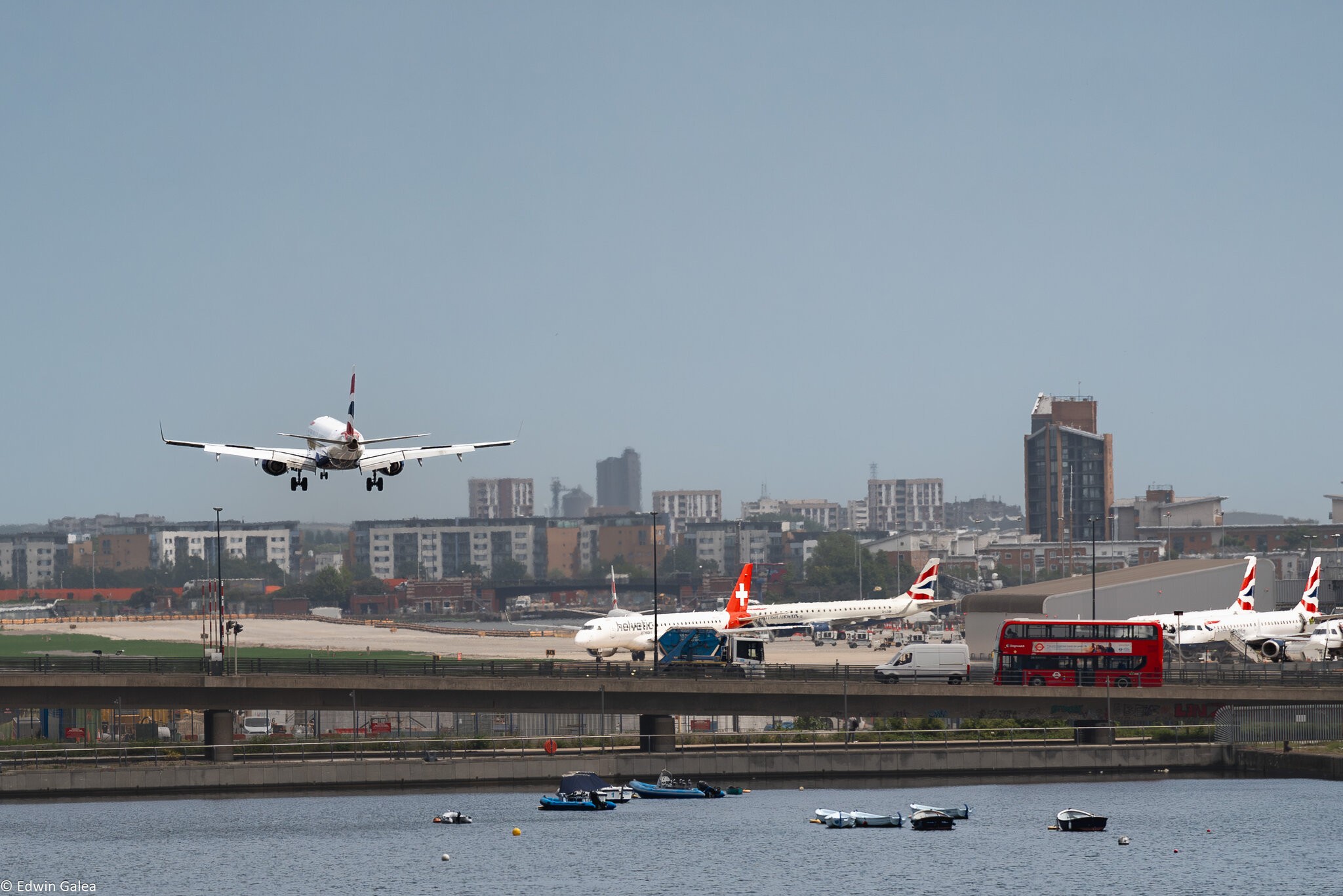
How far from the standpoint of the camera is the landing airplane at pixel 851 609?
186m

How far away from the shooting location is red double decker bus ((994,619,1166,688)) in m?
106

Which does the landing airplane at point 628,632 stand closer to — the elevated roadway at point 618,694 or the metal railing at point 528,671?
the metal railing at point 528,671

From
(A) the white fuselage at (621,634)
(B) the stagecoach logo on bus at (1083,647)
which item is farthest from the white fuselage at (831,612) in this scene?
(B) the stagecoach logo on bus at (1083,647)

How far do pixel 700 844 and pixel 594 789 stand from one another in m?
13.6

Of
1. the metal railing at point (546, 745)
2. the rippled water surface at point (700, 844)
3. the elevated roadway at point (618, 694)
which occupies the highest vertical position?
the elevated roadway at point (618, 694)

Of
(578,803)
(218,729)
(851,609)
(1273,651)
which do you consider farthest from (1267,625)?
(218,729)

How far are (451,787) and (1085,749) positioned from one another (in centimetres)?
3642

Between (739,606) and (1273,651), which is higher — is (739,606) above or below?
above

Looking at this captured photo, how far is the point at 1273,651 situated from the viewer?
146 meters

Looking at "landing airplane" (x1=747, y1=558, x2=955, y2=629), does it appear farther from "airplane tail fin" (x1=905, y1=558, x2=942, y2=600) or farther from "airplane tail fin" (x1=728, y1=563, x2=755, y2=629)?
"airplane tail fin" (x1=728, y1=563, x2=755, y2=629)

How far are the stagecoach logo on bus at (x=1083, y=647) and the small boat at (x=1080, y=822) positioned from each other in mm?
24075

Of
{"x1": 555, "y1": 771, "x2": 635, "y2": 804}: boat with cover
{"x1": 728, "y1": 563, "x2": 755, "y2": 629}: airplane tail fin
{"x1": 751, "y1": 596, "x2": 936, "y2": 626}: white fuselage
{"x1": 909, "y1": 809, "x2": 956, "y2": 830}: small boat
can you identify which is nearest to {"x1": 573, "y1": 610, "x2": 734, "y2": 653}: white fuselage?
{"x1": 728, "y1": 563, "x2": 755, "y2": 629}: airplane tail fin

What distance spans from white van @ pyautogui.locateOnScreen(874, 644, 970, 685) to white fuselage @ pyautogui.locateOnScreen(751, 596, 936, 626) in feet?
240

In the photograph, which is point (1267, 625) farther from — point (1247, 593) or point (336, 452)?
point (336, 452)
